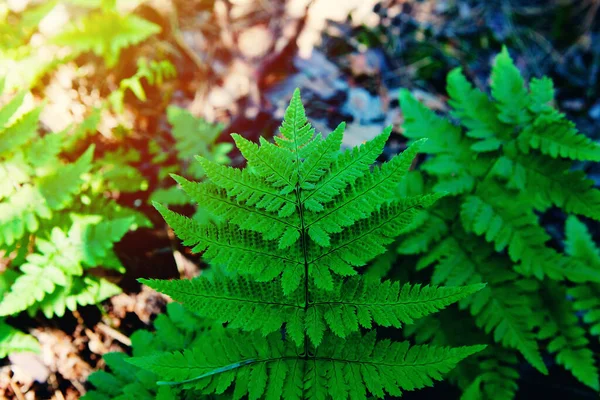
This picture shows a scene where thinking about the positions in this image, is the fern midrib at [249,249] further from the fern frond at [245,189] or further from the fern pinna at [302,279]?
the fern frond at [245,189]

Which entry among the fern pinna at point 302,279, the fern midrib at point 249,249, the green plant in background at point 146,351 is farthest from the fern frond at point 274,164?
the green plant in background at point 146,351

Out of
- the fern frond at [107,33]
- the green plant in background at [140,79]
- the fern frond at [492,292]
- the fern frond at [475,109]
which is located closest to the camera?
the fern frond at [492,292]

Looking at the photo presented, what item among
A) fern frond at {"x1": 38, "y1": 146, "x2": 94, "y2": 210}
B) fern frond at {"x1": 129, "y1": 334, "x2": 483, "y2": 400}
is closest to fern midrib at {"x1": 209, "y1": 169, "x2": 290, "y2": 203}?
fern frond at {"x1": 129, "y1": 334, "x2": 483, "y2": 400}

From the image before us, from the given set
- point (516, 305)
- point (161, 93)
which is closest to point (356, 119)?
point (161, 93)

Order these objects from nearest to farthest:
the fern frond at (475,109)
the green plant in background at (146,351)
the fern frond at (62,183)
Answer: the green plant in background at (146,351)
the fern frond at (62,183)
the fern frond at (475,109)

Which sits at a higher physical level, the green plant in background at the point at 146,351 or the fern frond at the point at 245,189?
the fern frond at the point at 245,189

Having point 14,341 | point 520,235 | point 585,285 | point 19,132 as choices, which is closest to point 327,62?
point 520,235

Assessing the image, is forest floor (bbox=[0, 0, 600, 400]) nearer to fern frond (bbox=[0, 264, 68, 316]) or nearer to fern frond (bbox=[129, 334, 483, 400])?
fern frond (bbox=[0, 264, 68, 316])

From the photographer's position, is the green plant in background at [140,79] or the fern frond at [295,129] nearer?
the fern frond at [295,129]
